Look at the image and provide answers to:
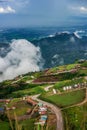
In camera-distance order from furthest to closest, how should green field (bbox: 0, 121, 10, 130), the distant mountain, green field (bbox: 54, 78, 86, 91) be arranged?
the distant mountain < green field (bbox: 54, 78, 86, 91) < green field (bbox: 0, 121, 10, 130)

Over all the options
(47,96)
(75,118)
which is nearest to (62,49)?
(47,96)

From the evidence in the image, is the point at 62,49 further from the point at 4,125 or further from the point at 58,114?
the point at 4,125

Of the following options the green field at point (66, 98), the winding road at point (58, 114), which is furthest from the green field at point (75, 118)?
the green field at point (66, 98)

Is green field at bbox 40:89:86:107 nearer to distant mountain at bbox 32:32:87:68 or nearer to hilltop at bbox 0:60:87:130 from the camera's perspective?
hilltop at bbox 0:60:87:130

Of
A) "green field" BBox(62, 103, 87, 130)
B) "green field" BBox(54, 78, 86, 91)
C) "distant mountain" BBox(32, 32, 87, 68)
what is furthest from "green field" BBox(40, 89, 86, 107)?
"distant mountain" BBox(32, 32, 87, 68)

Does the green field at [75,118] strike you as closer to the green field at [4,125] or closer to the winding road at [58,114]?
the winding road at [58,114]

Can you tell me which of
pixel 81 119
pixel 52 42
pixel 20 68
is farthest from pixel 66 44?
pixel 81 119
